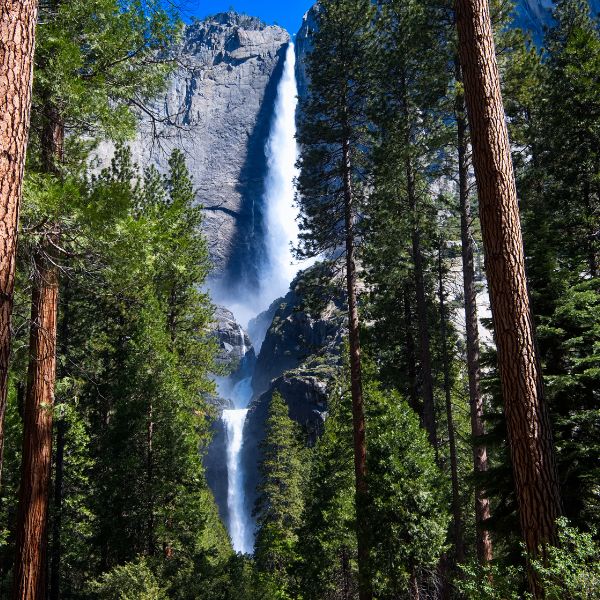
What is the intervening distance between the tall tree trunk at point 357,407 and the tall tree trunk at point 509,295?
25.9 feet

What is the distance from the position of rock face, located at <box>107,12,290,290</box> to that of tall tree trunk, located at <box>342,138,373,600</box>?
278ft

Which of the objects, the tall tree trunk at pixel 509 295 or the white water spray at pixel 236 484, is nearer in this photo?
the tall tree trunk at pixel 509 295

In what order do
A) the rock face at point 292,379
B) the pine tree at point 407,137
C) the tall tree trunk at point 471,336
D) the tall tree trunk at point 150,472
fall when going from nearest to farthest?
1. the tall tree trunk at point 471,336
2. the pine tree at point 407,137
3. the tall tree trunk at point 150,472
4. the rock face at point 292,379

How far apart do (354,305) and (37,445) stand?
794 cm

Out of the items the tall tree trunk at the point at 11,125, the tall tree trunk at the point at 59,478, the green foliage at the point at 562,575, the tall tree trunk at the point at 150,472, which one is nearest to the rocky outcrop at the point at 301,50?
the tall tree trunk at the point at 59,478

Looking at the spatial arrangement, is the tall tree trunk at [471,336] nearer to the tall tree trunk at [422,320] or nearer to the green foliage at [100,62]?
the tall tree trunk at [422,320]

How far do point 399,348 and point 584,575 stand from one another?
14670mm

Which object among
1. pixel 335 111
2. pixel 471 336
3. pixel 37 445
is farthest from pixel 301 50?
pixel 37 445

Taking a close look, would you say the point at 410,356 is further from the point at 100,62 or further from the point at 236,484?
the point at 236,484

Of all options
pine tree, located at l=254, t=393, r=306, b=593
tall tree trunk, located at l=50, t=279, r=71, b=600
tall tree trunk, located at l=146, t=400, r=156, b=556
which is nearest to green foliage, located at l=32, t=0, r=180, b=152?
tall tree trunk, located at l=50, t=279, r=71, b=600

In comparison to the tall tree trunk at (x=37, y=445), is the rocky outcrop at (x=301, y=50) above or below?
above

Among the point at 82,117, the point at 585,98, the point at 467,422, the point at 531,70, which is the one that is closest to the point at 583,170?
the point at 585,98

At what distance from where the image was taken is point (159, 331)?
1453cm

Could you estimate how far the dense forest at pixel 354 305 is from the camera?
14.1 feet
